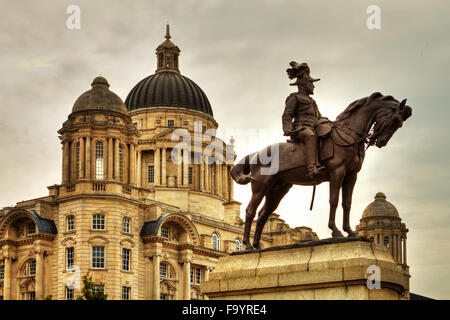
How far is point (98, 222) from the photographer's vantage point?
78.1 m

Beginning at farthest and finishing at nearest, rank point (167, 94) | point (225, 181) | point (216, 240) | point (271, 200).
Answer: point (167, 94) → point (225, 181) → point (216, 240) → point (271, 200)

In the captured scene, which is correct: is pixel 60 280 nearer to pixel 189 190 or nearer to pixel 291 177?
pixel 189 190

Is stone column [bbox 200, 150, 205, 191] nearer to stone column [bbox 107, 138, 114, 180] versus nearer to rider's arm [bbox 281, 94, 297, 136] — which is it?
stone column [bbox 107, 138, 114, 180]

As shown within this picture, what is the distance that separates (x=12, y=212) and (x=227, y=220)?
33884mm

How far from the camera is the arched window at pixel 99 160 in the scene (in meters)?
80.9

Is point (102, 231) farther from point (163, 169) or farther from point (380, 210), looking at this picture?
point (380, 210)

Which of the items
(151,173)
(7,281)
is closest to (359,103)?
(7,281)

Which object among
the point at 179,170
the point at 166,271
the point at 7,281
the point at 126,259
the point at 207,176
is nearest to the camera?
the point at 7,281

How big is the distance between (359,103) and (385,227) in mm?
85110

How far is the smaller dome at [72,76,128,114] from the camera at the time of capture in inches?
3233

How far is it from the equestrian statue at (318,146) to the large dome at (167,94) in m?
88.7

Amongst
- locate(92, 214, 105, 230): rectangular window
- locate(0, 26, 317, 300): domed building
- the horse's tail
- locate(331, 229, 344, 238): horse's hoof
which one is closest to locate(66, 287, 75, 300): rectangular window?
locate(0, 26, 317, 300): domed building

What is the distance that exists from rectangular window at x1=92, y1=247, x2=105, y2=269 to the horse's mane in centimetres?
5783

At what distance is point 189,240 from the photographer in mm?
86438
